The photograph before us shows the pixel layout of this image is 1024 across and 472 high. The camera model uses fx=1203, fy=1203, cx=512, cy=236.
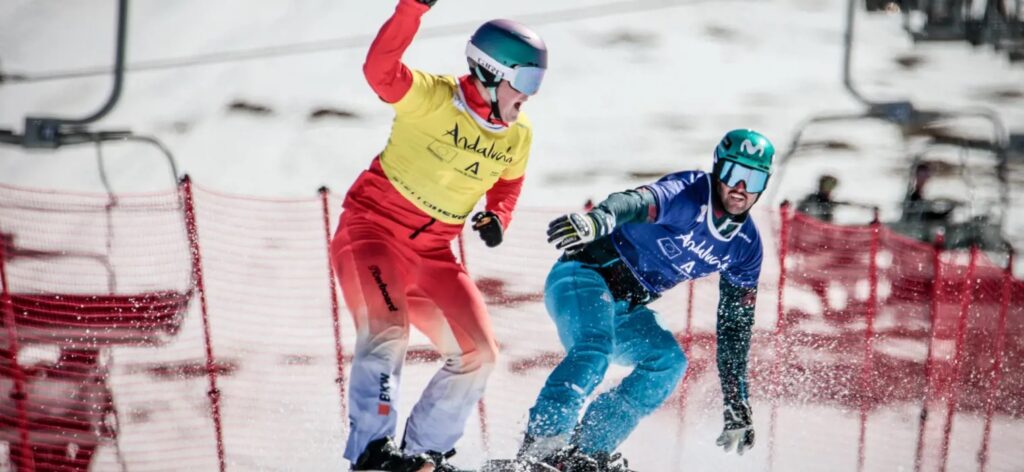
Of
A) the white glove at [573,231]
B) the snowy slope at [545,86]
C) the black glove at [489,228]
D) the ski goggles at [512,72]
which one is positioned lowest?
the white glove at [573,231]

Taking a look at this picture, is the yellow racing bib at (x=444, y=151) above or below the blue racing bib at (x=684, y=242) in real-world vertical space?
above

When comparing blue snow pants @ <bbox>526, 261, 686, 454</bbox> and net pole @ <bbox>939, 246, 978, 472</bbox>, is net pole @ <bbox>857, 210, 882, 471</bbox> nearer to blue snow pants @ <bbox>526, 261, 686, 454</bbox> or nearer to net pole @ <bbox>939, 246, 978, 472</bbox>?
net pole @ <bbox>939, 246, 978, 472</bbox>

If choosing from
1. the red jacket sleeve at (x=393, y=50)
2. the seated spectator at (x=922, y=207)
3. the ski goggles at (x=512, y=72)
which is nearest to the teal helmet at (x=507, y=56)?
the ski goggles at (x=512, y=72)

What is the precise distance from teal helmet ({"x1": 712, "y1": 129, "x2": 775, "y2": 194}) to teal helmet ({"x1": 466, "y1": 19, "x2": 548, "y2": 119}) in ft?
2.83

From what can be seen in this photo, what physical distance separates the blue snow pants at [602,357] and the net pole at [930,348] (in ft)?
9.49

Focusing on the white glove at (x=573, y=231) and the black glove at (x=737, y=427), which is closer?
the white glove at (x=573, y=231)

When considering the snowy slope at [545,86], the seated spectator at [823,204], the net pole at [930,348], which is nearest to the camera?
the net pole at [930,348]

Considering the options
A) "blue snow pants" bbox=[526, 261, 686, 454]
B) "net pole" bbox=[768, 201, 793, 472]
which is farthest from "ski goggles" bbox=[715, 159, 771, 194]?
"net pole" bbox=[768, 201, 793, 472]

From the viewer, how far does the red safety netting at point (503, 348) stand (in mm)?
7527

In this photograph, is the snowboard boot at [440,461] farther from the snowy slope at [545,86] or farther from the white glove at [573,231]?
the snowy slope at [545,86]

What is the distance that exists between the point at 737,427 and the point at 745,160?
127 cm

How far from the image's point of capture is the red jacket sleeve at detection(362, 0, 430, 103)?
4637mm

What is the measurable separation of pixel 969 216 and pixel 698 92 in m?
3.96

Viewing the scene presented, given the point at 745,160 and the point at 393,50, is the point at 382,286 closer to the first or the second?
the point at 393,50
